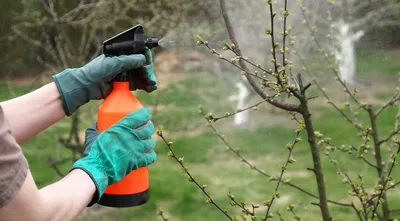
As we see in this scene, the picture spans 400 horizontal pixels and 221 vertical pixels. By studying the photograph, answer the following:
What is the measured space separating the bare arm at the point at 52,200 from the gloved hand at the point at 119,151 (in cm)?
5

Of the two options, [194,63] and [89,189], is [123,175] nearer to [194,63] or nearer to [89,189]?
[89,189]

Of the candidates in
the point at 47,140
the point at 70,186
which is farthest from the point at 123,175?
the point at 47,140

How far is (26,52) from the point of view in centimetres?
781

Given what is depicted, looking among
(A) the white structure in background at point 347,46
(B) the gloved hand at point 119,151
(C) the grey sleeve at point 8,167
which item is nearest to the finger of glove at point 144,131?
(B) the gloved hand at point 119,151

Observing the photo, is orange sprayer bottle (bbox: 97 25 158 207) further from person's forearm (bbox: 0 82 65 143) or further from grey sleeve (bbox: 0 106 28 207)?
grey sleeve (bbox: 0 106 28 207)

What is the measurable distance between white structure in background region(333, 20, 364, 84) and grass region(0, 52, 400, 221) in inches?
14.4

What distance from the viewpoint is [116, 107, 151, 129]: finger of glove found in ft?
5.24

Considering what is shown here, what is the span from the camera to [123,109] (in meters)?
1.69

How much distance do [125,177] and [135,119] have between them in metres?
0.19

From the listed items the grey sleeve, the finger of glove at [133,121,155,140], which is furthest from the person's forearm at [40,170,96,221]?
the finger of glove at [133,121,155,140]

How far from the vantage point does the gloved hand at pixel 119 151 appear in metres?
1.50

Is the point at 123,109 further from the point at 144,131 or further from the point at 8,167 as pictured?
the point at 8,167

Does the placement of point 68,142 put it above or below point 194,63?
below

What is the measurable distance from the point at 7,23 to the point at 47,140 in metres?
1.87
